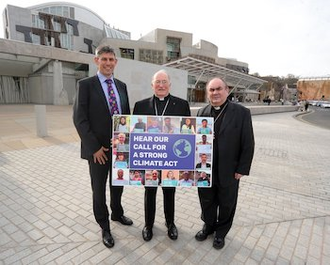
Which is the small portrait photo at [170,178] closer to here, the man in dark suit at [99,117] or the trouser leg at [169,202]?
the trouser leg at [169,202]

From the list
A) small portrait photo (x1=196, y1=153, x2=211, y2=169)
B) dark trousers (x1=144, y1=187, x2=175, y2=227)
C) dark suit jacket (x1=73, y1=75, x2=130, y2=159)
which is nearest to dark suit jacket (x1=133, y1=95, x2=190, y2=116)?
dark suit jacket (x1=73, y1=75, x2=130, y2=159)

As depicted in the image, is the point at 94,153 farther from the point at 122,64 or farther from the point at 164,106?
the point at 122,64

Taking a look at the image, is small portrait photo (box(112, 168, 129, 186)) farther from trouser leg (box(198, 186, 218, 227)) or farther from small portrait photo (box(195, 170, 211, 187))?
trouser leg (box(198, 186, 218, 227))

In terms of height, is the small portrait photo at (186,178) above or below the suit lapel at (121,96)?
below

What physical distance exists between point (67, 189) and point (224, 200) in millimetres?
2912

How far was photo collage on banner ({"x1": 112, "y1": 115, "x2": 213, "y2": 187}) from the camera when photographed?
7.22ft

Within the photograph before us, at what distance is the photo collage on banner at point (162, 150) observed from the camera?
2.20 meters

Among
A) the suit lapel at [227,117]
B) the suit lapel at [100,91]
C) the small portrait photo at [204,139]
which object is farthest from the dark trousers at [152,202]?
the suit lapel at [100,91]

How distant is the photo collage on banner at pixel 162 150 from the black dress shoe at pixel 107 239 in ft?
2.48

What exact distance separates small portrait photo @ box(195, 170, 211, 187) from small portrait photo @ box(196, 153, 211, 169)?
0.22 feet

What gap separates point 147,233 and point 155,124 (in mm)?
1401

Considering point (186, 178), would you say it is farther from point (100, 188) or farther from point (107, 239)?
point (107, 239)

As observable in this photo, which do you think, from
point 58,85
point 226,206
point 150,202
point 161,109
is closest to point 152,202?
point 150,202

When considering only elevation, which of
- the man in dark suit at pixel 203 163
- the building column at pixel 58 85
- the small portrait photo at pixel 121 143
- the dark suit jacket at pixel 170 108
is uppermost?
the building column at pixel 58 85
